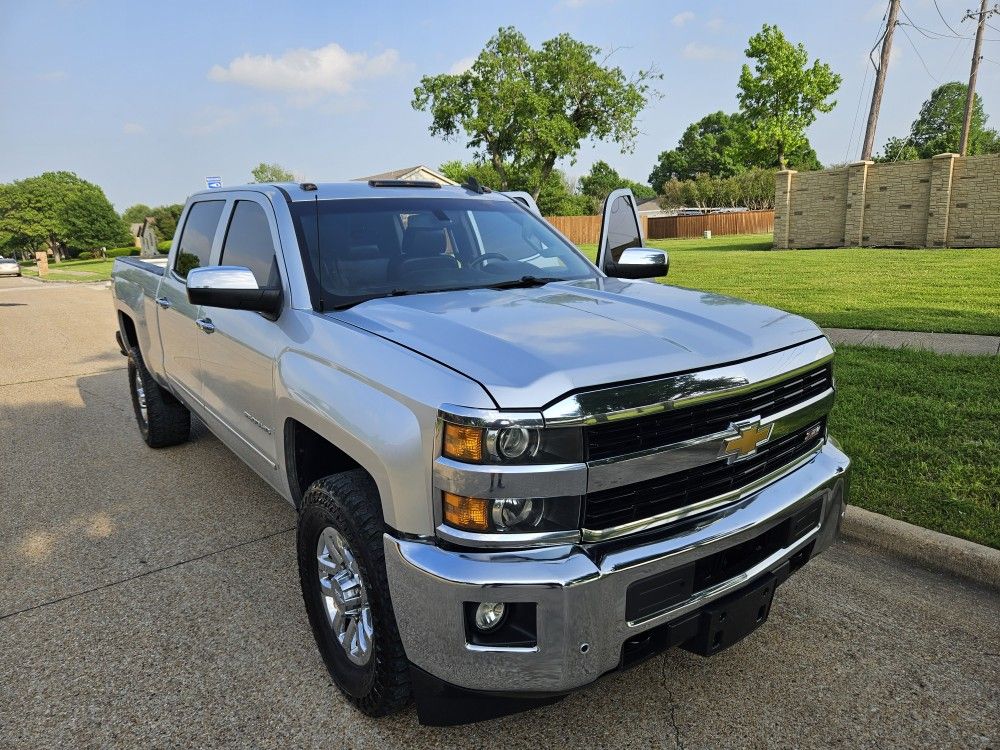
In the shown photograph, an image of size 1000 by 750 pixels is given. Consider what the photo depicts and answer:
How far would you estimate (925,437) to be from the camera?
4.66 metres

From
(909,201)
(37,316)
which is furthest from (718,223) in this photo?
(37,316)

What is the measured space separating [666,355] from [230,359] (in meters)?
2.20

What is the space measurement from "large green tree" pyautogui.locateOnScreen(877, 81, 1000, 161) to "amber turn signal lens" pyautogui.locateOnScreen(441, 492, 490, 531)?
96.1 meters


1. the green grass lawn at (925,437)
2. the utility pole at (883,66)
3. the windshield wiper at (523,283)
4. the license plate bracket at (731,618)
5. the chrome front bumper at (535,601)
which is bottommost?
the green grass lawn at (925,437)

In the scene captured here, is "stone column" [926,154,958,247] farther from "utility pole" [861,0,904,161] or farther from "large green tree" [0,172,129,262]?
"large green tree" [0,172,129,262]

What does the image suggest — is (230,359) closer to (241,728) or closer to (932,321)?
(241,728)

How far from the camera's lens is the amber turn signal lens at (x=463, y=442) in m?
A: 1.92

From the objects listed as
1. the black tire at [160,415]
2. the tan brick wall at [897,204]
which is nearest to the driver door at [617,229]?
the black tire at [160,415]

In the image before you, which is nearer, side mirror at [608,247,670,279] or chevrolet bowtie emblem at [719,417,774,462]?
chevrolet bowtie emblem at [719,417,774,462]

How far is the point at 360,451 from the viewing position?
2.25 metres

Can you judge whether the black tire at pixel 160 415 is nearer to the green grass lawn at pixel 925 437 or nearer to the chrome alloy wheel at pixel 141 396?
the chrome alloy wheel at pixel 141 396

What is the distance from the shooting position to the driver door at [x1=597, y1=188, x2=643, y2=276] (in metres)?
4.09

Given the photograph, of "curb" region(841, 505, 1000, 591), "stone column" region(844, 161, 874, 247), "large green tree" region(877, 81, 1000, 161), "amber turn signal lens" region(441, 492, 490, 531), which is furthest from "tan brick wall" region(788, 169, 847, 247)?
"large green tree" region(877, 81, 1000, 161)

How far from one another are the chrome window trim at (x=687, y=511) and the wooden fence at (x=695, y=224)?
4639cm
